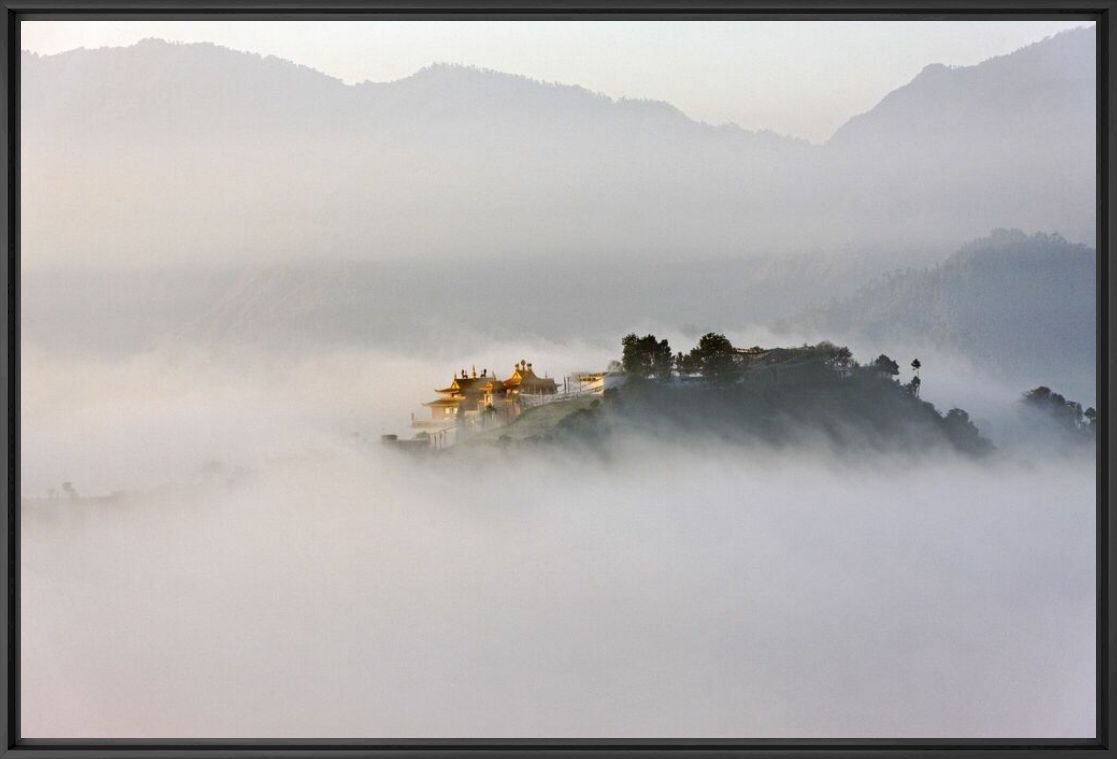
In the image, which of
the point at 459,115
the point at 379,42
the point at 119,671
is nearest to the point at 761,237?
the point at 459,115

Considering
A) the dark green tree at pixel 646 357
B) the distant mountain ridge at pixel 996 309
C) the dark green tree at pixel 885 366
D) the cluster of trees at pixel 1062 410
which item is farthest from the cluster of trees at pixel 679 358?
the cluster of trees at pixel 1062 410

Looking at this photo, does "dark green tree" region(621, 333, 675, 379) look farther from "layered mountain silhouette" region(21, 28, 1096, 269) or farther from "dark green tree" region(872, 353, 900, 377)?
"dark green tree" region(872, 353, 900, 377)

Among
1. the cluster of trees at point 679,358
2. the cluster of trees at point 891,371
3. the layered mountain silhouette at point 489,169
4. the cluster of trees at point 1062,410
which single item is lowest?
the cluster of trees at point 1062,410

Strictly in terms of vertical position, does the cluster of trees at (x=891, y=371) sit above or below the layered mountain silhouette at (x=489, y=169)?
below

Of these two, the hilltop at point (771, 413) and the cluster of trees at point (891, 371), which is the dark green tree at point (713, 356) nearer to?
the hilltop at point (771, 413)

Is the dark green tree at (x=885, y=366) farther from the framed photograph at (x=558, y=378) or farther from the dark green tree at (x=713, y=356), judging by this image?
the dark green tree at (x=713, y=356)

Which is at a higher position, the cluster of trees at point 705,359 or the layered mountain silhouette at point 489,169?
the layered mountain silhouette at point 489,169

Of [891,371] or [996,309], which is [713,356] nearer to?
[891,371]

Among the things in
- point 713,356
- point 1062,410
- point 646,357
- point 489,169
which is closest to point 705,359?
point 713,356

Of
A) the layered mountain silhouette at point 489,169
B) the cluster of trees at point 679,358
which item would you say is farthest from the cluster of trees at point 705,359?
the layered mountain silhouette at point 489,169
